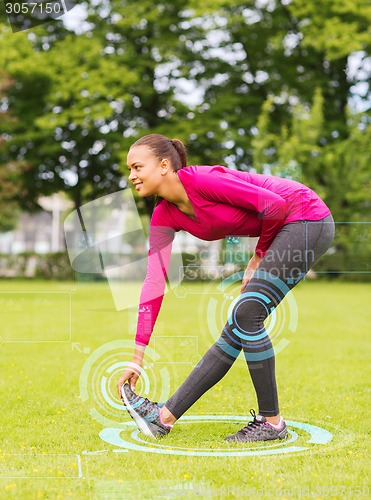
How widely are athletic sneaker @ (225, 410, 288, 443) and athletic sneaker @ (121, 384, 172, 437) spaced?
1.31ft

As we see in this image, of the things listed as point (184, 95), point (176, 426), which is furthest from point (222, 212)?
point (184, 95)

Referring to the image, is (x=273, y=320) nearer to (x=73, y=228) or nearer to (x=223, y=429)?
(x=223, y=429)

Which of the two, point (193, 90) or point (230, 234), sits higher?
point (193, 90)

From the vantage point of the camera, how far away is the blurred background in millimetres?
24672

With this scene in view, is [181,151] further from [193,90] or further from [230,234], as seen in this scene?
[193,90]

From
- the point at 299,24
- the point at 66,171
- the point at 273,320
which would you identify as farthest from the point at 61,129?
the point at 273,320

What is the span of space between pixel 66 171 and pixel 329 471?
25993mm

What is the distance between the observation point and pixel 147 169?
427cm

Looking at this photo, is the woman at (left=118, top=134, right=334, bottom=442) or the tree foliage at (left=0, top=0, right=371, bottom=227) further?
the tree foliage at (left=0, top=0, right=371, bottom=227)

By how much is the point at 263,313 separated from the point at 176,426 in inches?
43.2

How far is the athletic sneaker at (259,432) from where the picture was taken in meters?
4.43

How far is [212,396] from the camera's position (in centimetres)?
606
